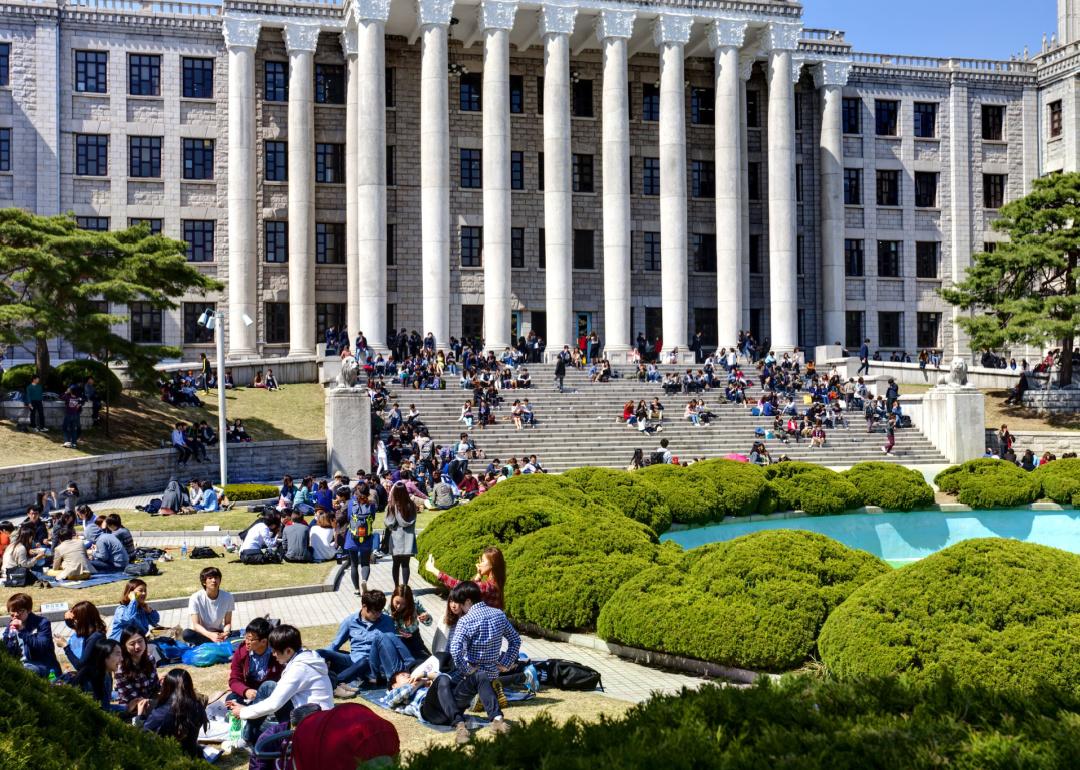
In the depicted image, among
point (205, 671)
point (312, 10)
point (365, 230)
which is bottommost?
point (205, 671)

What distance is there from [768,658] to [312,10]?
45.7 m

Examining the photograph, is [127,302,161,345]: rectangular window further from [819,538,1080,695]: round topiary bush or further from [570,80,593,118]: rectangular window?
[819,538,1080,695]: round topiary bush

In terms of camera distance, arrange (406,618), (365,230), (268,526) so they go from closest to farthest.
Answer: (406,618)
(268,526)
(365,230)

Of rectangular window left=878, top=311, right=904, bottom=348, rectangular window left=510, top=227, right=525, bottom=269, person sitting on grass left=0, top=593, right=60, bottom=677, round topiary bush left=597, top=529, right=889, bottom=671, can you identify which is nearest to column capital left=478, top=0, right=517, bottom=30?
rectangular window left=510, top=227, right=525, bottom=269

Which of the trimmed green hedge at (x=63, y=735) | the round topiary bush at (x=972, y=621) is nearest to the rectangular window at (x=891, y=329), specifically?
the round topiary bush at (x=972, y=621)

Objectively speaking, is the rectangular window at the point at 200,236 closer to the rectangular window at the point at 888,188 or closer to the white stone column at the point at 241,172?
the white stone column at the point at 241,172

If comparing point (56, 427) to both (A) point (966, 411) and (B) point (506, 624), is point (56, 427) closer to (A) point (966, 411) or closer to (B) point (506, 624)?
(B) point (506, 624)

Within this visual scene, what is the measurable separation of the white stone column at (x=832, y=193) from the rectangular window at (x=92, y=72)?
116 ft

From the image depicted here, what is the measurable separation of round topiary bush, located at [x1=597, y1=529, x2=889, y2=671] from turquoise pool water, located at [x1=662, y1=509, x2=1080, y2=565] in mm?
12572

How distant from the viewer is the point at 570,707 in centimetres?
1176

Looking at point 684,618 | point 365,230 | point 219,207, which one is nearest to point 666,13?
point 365,230

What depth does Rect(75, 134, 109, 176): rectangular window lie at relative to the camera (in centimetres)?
5181

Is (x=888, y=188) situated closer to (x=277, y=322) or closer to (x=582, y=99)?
(x=582, y=99)

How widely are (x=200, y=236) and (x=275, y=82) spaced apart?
319 inches
